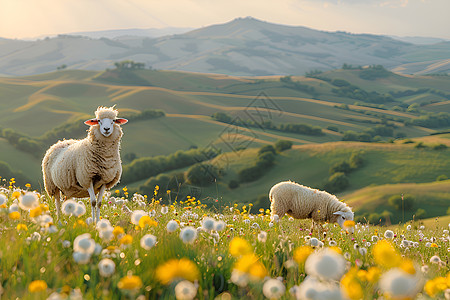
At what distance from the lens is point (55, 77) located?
18762 centimetres

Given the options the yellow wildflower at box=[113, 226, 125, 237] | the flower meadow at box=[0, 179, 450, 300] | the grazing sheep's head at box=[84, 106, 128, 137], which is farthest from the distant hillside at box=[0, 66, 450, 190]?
the yellow wildflower at box=[113, 226, 125, 237]

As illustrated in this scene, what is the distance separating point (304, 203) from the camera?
11773 millimetres

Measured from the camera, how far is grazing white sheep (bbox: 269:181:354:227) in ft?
37.8

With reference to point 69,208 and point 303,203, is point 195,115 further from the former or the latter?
point 69,208

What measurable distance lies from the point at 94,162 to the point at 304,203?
7.26 metres

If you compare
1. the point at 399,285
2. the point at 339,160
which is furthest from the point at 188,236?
the point at 339,160

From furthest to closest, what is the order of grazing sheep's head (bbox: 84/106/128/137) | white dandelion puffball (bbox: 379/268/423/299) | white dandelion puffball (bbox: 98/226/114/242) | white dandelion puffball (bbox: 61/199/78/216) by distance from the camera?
grazing sheep's head (bbox: 84/106/128/137) < white dandelion puffball (bbox: 61/199/78/216) < white dandelion puffball (bbox: 98/226/114/242) < white dandelion puffball (bbox: 379/268/423/299)

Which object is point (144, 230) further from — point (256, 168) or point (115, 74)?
point (115, 74)

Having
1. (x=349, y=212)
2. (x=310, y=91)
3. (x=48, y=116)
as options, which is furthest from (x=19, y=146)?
(x=310, y=91)

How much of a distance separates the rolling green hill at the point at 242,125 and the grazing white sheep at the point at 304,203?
29595mm

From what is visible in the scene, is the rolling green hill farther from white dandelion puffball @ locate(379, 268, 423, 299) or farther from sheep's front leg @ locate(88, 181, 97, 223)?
white dandelion puffball @ locate(379, 268, 423, 299)

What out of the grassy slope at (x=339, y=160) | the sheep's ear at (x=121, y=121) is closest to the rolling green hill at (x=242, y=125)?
the grassy slope at (x=339, y=160)

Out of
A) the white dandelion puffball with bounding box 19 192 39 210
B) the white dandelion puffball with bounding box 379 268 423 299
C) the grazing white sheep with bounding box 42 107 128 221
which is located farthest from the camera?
the grazing white sheep with bounding box 42 107 128 221

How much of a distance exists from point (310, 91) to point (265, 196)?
437 ft
